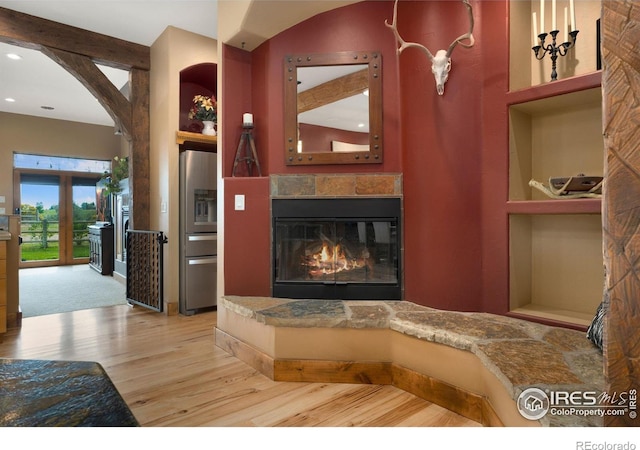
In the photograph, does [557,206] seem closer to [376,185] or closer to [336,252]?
[376,185]

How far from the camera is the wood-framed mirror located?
2.55 m

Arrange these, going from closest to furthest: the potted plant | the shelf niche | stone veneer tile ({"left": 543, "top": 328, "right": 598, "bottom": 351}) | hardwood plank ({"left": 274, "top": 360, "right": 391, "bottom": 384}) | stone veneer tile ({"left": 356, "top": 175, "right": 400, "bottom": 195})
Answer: stone veneer tile ({"left": 543, "top": 328, "right": 598, "bottom": 351})
hardwood plank ({"left": 274, "top": 360, "right": 391, "bottom": 384})
stone veneer tile ({"left": 356, "top": 175, "right": 400, "bottom": 195})
the potted plant
the shelf niche

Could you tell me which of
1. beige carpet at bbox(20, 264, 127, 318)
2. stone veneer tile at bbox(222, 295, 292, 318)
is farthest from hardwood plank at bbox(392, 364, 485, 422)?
beige carpet at bbox(20, 264, 127, 318)

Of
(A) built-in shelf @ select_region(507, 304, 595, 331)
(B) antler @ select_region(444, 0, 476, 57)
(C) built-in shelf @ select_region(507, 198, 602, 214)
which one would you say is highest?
(B) antler @ select_region(444, 0, 476, 57)

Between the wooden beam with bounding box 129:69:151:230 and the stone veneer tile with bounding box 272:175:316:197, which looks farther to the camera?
the wooden beam with bounding box 129:69:151:230

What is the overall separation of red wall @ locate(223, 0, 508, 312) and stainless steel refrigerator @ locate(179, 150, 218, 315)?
1.03 m

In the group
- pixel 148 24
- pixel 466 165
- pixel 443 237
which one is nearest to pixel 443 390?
pixel 443 237

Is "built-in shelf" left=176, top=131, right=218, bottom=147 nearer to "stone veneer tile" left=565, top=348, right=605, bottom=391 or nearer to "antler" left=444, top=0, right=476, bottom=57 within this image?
"antler" left=444, top=0, right=476, bottom=57

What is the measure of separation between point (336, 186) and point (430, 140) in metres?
0.71

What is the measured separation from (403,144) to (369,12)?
0.97 meters

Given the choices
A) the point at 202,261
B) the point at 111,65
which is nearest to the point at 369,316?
the point at 202,261

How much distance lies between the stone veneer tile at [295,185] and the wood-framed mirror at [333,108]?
4.6 inches

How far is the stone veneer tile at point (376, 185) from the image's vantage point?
252 cm

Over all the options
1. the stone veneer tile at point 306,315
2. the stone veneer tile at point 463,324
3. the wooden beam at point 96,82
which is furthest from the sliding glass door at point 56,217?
the stone veneer tile at point 463,324
